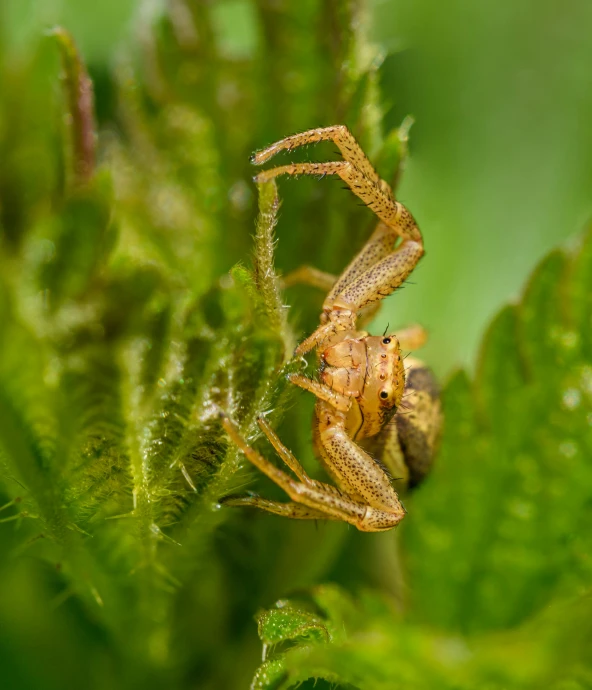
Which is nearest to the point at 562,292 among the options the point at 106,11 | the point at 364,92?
the point at 364,92

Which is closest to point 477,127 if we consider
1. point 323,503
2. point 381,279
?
point 381,279

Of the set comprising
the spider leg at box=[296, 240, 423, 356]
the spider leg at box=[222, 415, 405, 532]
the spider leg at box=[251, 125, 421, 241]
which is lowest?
the spider leg at box=[222, 415, 405, 532]

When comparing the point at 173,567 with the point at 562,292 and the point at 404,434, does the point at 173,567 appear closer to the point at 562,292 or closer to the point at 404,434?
the point at 404,434

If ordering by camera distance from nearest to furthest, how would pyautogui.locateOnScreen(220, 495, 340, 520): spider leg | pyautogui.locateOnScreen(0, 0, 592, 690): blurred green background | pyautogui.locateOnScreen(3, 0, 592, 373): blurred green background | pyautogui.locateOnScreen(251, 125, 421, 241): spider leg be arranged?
pyautogui.locateOnScreen(0, 0, 592, 690): blurred green background → pyautogui.locateOnScreen(220, 495, 340, 520): spider leg → pyautogui.locateOnScreen(251, 125, 421, 241): spider leg → pyautogui.locateOnScreen(3, 0, 592, 373): blurred green background

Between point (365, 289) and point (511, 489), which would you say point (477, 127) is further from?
point (511, 489)

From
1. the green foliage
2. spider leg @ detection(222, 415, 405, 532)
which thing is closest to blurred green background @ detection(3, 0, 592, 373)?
the green foliage

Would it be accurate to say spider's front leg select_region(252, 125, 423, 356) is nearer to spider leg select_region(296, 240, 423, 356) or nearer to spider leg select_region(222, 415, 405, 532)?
spider leg select_region(296, 240, 423, 356)

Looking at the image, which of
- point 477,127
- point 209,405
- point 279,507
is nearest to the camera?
point 209,405
